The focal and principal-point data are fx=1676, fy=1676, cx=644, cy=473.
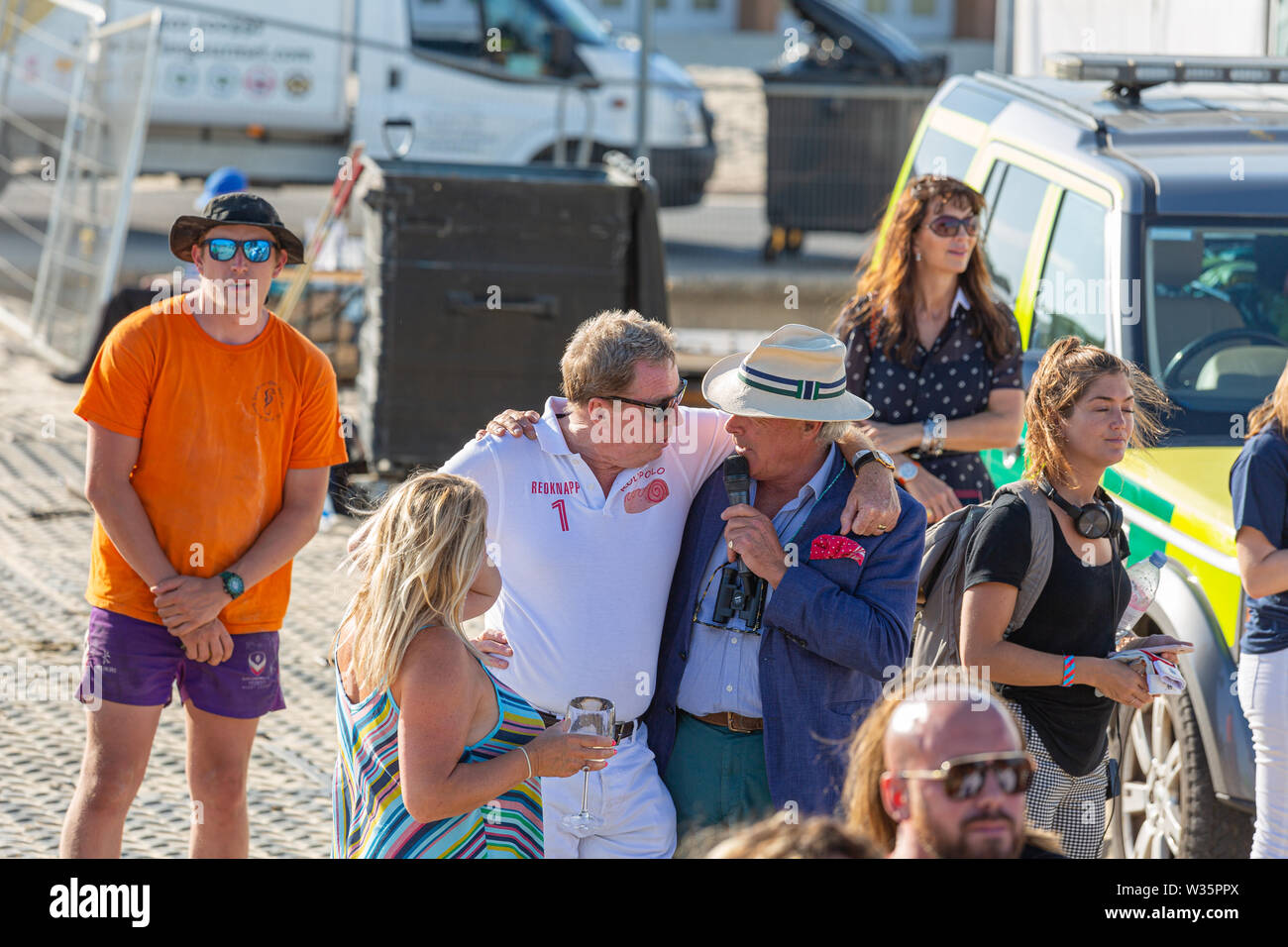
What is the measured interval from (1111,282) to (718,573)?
2.36 meters

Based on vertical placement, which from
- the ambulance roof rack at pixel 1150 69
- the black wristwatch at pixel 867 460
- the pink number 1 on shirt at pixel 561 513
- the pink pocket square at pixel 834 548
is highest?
the ambulance roof rack at pixel 1150 69

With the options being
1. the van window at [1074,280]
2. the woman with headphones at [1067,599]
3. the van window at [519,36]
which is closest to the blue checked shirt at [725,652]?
the woman with headphones at [1067,599]

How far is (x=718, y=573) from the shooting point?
11.9ft

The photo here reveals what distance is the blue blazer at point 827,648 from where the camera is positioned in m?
3.43

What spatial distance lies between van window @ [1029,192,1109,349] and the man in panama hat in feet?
6.48

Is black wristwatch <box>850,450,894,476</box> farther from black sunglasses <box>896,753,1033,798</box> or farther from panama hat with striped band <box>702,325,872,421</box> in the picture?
black sunglasses <box>896,753,1033,798</box>

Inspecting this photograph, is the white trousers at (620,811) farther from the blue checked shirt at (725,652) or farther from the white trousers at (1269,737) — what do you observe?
the white trousers at (1269,737)

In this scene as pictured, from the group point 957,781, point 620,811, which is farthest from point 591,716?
point 957,781

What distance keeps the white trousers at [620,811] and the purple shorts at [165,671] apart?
3.70 ft

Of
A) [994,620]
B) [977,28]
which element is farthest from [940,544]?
[977,28]

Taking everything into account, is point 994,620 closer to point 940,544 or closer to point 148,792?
point 940,544
